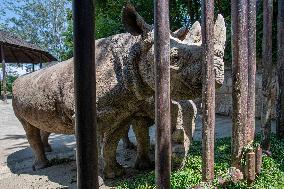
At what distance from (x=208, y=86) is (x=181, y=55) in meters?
0.59

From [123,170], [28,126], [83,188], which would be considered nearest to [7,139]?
[28,126]

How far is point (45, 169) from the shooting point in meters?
5.79

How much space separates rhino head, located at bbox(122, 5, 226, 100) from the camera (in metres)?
3.54

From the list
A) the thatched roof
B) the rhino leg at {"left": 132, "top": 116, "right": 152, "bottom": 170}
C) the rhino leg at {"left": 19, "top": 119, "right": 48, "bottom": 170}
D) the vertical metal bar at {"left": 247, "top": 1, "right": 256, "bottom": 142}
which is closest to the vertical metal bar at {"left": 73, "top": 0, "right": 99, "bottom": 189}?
the vertical metal bar at {"left": 247, "top": 1, "right": 256, "bottom": 142}

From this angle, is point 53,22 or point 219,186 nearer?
point 219,186

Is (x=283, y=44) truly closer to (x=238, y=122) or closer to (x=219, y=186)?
(x=238, y=122)

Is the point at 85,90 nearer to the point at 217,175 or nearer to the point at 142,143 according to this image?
the point at 217,175

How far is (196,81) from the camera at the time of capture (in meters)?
3.62

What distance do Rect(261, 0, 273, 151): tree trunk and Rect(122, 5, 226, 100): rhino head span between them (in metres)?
1.73

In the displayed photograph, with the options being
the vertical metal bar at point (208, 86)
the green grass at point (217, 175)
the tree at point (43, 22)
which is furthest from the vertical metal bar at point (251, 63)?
the tree at point (43, 22)

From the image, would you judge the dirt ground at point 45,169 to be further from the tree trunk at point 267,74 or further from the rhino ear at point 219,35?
the rhino ear at point 219,35

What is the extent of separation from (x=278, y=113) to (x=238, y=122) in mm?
3058

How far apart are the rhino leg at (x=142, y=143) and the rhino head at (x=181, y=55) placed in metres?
1.30

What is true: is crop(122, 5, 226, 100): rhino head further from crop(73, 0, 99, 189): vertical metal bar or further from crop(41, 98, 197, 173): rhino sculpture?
crop(73, 0, 99, 189): vertical metal bar
